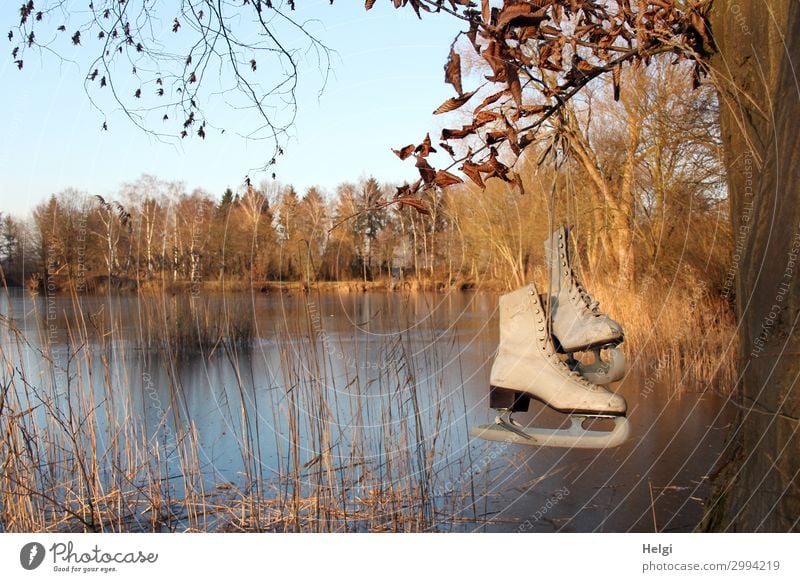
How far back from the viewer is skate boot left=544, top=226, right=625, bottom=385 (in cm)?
137

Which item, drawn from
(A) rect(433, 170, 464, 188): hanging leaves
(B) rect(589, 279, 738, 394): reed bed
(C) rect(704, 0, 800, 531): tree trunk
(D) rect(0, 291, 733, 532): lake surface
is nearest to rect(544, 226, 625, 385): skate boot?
(A) rect(433, 170, 464, 188): hanging leaves

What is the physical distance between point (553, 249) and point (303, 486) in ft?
6.86

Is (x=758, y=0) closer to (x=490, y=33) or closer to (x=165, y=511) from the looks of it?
(x=490, y=33)

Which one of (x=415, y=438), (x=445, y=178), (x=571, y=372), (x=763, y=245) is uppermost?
(x=445, y=178)

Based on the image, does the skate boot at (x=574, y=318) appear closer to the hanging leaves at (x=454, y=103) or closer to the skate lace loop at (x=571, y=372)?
the skate lace loop at (x=571, y=372)

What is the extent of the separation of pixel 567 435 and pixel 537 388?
117mm

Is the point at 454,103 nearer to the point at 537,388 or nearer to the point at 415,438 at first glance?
the point at 537,388

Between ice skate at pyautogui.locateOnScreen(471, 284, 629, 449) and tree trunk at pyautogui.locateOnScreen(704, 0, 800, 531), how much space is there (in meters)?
0.50

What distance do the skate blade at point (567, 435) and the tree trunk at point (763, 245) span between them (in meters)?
0.52

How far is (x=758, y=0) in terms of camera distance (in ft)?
5.86

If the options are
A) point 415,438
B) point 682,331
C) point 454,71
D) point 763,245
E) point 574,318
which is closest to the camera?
point 454,71

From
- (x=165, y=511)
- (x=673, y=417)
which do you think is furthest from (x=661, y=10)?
(x=673, y=417)

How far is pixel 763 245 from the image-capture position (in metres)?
1.72

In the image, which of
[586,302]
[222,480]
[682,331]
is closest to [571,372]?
[586,302]
